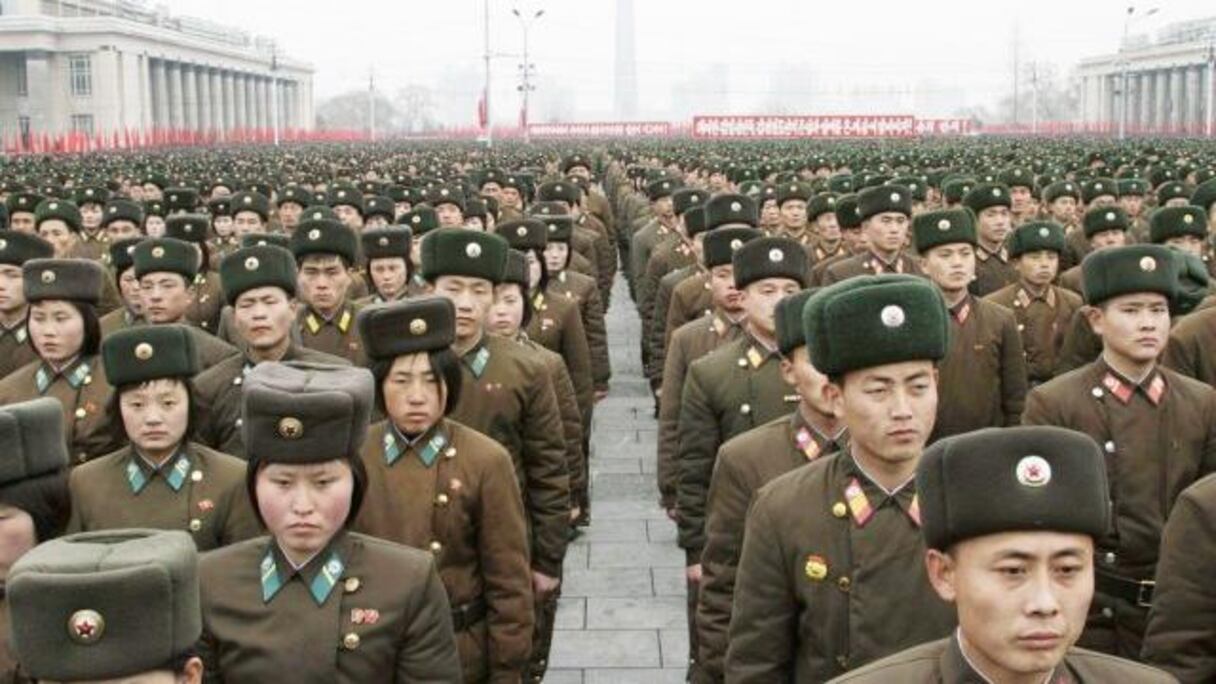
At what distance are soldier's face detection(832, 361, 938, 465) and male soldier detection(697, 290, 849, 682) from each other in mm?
721

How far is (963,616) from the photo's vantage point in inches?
107

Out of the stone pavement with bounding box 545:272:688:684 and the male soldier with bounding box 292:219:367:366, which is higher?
the male soldier with bounding box 292:219:367:366

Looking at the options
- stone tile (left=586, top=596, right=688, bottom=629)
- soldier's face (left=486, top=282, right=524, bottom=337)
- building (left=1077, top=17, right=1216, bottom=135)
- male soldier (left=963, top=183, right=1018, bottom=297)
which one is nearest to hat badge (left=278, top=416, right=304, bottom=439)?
soldier's face (left=486, top=282, right=524, bottom=337)

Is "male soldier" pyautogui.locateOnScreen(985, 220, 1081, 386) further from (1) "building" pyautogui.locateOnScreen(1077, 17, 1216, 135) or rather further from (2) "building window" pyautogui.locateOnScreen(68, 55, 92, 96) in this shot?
(2) "building window" pyautogui.locateOnScreen(68, 55, 92, 96)

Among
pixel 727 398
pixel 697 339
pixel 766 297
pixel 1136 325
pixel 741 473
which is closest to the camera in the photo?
pixel 741 473

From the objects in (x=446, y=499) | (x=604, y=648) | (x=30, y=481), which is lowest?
(x=604, y=648)

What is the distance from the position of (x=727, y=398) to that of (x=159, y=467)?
6.93 feet

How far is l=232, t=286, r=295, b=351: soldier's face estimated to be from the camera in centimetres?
662

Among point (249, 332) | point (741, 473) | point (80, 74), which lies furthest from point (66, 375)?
point (80, 74)

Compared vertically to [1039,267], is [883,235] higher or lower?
higher

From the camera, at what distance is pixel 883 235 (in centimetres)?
984

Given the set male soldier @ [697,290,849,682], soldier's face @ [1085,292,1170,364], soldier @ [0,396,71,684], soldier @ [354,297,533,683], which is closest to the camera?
soldier @ [0,396,71,684]

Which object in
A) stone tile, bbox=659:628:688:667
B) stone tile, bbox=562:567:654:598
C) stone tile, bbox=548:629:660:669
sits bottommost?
stone tile, bbox=548:629:660:669

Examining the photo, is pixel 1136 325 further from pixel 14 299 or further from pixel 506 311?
pixel 14 299
